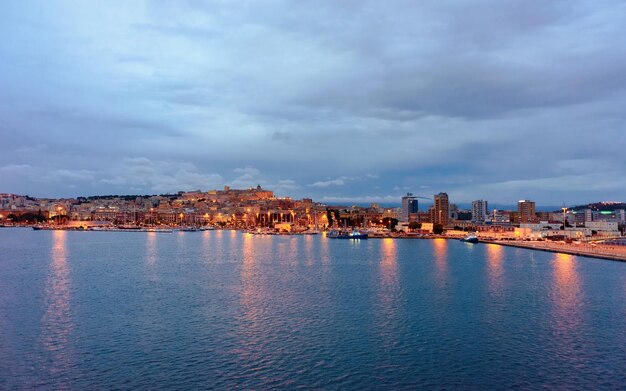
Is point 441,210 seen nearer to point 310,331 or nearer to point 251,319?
point 251,319

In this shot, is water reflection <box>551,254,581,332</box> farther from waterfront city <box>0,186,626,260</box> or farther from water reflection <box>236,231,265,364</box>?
waterfront city <box>0,186,626,260</box>

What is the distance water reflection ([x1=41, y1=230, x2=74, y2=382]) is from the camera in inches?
534

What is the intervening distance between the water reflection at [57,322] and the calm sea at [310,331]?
5 centimetres

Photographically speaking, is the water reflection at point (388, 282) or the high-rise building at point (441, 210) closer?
the water reflection at point (388, 282)

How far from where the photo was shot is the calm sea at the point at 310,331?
40.6 ft

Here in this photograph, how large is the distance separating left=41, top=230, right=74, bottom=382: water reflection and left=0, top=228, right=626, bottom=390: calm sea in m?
0.05

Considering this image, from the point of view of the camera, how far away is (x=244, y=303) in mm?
21453

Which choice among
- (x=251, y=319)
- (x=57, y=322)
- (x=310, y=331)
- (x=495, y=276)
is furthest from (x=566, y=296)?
(x=57, y=322)

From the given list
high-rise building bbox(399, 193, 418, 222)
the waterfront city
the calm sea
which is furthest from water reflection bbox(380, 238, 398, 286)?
high-rise building bbox(399, 193, 418, 222)

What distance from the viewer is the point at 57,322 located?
1772 cm

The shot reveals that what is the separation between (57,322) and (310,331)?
30.6ft

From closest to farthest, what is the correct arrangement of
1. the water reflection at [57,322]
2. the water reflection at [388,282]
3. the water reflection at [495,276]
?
the water reflection at [57,322] → the water reflection at [388,282] → the water reflection at [495,276]

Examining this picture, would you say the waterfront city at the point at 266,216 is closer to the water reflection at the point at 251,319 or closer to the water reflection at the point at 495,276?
the water reflection at the point at 495,276

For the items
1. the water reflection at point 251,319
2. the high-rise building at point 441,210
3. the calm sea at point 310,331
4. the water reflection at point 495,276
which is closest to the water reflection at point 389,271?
the calm sea at point 310,331
